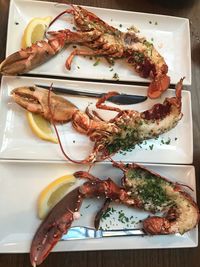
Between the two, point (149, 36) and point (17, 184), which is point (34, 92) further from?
point (149, 36)

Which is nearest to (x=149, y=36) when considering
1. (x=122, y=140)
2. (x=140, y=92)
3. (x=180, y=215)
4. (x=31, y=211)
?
(x=140, y=92)

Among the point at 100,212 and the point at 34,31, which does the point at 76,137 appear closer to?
the point at 100,212

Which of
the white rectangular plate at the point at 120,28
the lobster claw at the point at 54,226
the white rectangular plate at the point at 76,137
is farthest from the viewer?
the white rectangular plate at the point at 120,28

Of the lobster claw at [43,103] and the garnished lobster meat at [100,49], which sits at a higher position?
the garnished lobster meat at [100,49]

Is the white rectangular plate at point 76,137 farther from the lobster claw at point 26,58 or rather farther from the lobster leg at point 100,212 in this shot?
the lobster leg at point 100,212

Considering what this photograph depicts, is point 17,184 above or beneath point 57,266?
above

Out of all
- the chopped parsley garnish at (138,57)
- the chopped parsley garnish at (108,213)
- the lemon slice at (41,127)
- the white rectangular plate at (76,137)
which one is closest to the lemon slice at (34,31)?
the white rectangular plate at (76,137)
